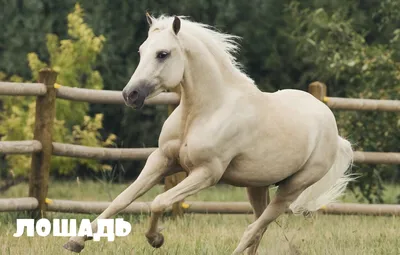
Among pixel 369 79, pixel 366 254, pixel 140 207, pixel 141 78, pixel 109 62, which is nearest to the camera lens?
pixel 141 78

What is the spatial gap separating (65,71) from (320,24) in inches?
125

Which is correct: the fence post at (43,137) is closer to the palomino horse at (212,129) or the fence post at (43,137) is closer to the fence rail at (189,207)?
the fence rail at (189,207)

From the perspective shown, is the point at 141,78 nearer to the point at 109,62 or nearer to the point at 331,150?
the point at 331,150

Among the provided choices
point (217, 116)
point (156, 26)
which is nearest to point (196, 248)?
point (217, 116)

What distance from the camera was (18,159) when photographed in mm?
12164

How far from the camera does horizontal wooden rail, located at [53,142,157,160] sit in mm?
8875

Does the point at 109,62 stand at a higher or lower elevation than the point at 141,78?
A: lower

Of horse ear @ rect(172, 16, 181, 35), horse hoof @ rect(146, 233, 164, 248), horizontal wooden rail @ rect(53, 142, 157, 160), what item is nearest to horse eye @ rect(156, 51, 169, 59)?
horse ear @ rect(172, 16, 181, 35)

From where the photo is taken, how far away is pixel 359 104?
9.84m

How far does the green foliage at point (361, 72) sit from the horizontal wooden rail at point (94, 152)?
2.42 meters

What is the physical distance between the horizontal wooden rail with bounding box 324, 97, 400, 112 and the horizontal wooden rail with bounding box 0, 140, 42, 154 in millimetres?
2768

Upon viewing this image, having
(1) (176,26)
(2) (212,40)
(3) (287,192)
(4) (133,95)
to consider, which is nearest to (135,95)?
(4) (133,95)

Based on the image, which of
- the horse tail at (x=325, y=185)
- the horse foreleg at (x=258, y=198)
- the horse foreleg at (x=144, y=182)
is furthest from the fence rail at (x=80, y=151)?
the horse foreleg at (x=144, y=182)

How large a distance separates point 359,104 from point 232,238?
8.96 ft
